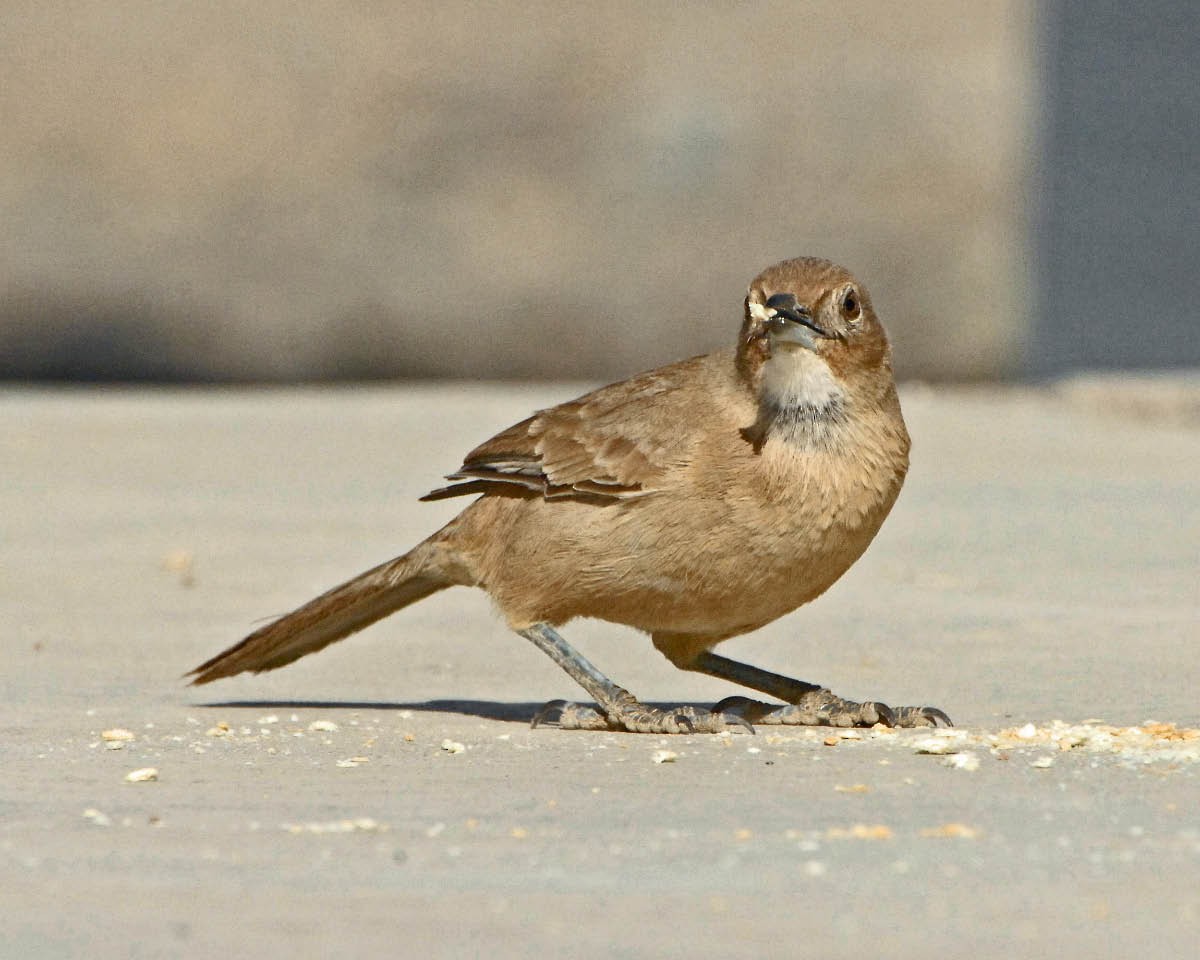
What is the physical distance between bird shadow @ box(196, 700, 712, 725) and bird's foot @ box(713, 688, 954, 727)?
0.15 metres

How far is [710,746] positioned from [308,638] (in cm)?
163

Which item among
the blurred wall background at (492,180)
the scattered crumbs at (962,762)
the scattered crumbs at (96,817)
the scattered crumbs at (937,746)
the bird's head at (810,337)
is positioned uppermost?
the blurred wall background at (492,180)

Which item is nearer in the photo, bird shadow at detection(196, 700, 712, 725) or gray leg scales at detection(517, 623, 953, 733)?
gray leg scales at detection(517, 623, 953, 733)

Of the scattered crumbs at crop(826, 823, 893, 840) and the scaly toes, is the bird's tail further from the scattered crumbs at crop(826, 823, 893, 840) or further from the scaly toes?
the scattered crumbs at crop(826, 823, 893, 840)

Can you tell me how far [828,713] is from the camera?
6145 millimetres

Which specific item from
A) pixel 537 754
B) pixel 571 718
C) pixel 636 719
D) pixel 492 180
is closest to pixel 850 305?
pixel 636 719

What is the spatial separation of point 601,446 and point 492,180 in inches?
361

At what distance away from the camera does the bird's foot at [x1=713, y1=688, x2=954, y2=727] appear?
592 cm

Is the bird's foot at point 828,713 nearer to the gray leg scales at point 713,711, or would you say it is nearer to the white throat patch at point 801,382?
the gray leg scales at point 713,711

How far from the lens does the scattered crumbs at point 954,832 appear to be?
13.9 ft

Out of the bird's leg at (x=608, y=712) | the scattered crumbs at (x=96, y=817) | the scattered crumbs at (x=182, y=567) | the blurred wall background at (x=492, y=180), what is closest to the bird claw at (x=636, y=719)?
the bird's leg at (x=608, y=712)

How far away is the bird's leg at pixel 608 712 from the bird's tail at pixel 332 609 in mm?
458

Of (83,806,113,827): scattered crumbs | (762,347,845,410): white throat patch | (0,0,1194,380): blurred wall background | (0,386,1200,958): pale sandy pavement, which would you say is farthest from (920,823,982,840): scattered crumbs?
(0,0,1194,380): blurred wall background

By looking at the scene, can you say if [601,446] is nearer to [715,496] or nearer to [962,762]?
[715,496]
